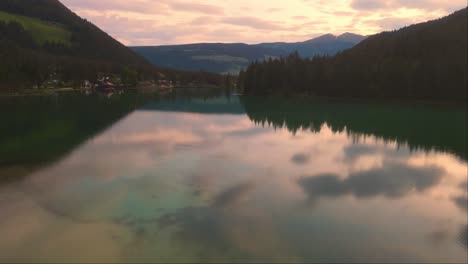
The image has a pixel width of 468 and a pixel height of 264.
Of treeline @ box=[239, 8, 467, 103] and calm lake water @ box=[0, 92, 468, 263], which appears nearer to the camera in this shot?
calm lake water @ box=[0, 92, 468, 263]

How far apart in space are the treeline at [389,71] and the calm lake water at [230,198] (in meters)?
56.1

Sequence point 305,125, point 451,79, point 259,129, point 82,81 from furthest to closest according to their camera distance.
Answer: point 82,81 < point 451,79 < point 305,125 < point 259,129

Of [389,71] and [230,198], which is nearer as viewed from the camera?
[230,198]

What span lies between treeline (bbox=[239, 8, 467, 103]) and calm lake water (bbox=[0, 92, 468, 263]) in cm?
5607

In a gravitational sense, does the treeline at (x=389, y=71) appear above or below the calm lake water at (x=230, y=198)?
above

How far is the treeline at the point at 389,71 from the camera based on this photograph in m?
96.9

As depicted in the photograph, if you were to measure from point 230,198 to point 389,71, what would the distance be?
316 ft

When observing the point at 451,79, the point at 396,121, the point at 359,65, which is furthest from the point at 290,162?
the point at 359,65

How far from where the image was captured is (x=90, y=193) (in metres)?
24.3

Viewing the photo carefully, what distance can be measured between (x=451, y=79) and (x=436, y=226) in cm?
8545

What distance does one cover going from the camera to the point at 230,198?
2316 cm

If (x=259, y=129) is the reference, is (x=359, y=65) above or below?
above

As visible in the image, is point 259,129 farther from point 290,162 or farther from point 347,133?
point 290,162

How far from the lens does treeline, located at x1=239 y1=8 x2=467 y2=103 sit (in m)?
96.9
